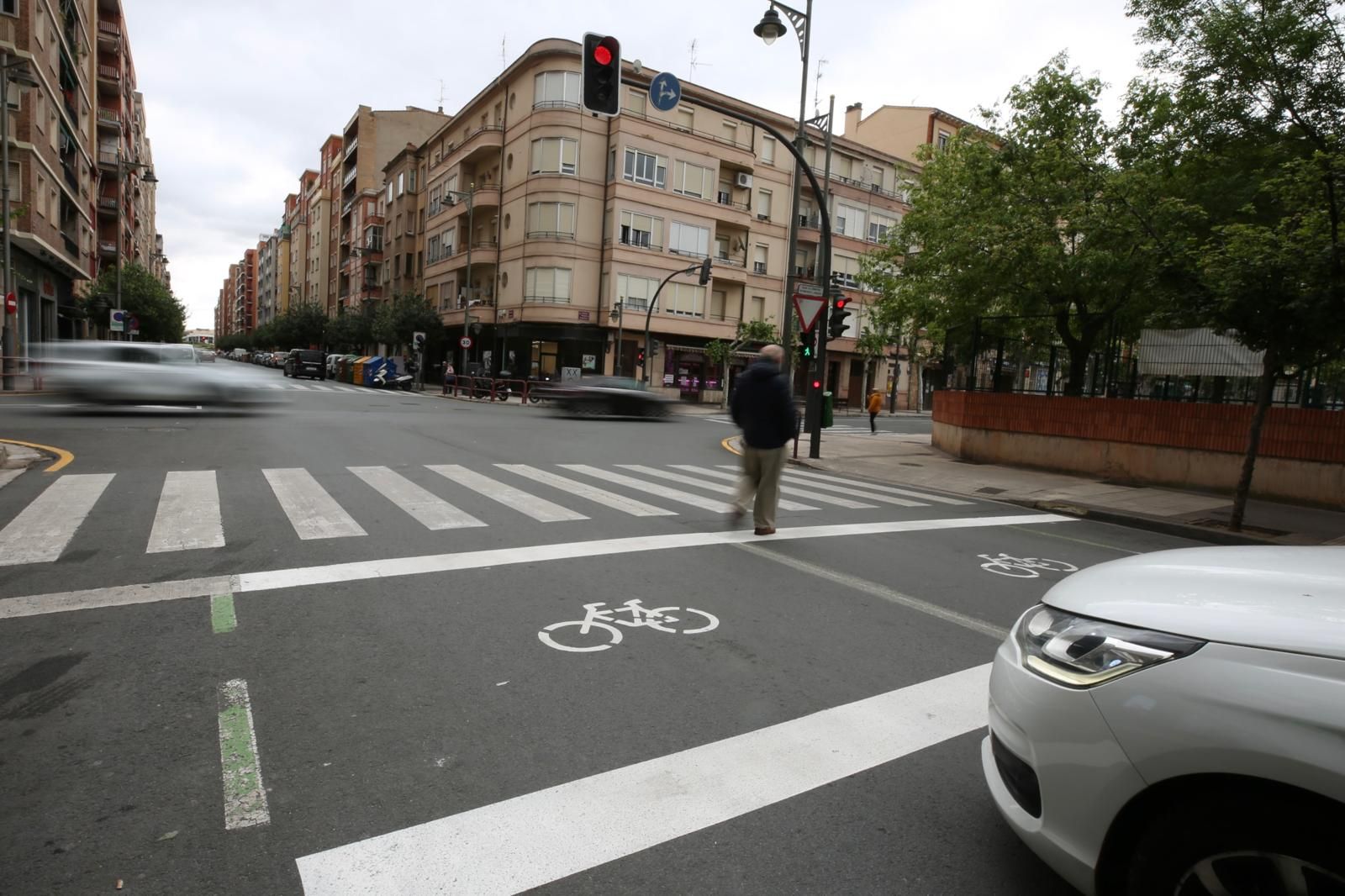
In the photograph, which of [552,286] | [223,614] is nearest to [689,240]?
[552,286]

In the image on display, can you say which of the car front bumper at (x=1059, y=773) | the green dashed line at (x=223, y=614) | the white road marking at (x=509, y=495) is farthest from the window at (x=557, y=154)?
the car front bumper at (x=1059, y=773)

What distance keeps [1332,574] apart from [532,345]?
38753 millimetres

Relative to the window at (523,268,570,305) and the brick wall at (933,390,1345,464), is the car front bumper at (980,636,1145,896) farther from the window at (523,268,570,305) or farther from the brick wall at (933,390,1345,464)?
the window at (523,268,570,305)

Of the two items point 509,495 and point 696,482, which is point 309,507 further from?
point 696,482

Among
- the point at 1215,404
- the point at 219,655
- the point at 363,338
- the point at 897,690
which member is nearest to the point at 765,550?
the point at 897,690

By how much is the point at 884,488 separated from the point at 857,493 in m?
1.14

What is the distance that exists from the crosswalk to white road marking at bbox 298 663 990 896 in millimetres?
4228

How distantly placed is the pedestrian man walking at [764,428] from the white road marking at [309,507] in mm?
3591

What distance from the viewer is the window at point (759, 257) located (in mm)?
42969

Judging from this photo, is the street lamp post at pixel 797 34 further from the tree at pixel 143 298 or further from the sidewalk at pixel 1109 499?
the tree at pixel 143 298

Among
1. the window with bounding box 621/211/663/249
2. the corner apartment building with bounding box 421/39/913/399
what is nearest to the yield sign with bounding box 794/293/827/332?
the corner apartment building with bounding box 421/39/913/399

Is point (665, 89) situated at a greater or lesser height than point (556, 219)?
lesser

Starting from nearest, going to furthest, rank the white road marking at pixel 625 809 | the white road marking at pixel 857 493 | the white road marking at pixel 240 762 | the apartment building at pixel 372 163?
the white road marking at pixel 625 809 → the white road marking at pixel 240 762 → the white road marking at pixel 857 493 → the apartment building at pixel 372 163

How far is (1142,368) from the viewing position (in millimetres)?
13586
